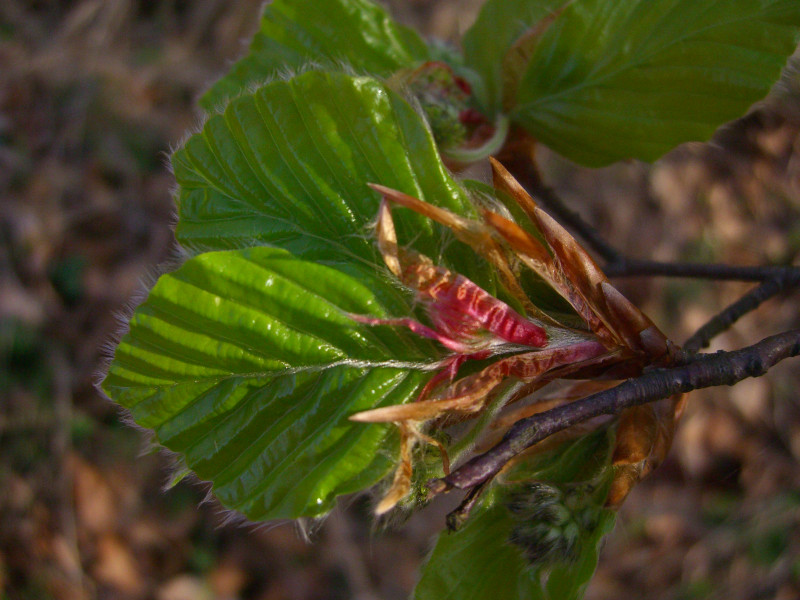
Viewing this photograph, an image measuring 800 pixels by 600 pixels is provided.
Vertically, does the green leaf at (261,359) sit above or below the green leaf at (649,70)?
below

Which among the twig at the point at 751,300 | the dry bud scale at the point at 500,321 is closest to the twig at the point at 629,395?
the dry bud scale at the point at 500,321

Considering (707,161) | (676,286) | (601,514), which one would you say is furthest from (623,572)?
(601,514)

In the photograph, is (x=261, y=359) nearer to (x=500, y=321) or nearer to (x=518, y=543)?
(x=500, y=321)

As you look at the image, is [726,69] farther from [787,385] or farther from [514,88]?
[787,385]

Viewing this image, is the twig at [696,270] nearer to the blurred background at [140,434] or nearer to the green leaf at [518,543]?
the green leaf at [518,543]

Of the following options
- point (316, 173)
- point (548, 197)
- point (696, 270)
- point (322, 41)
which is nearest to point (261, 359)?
point (316, 173)

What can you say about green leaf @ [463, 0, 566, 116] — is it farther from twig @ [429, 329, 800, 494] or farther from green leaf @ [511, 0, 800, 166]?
twig @ [429, 329, 800, 494]

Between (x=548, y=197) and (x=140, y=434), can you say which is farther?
(x=140, y=434)
